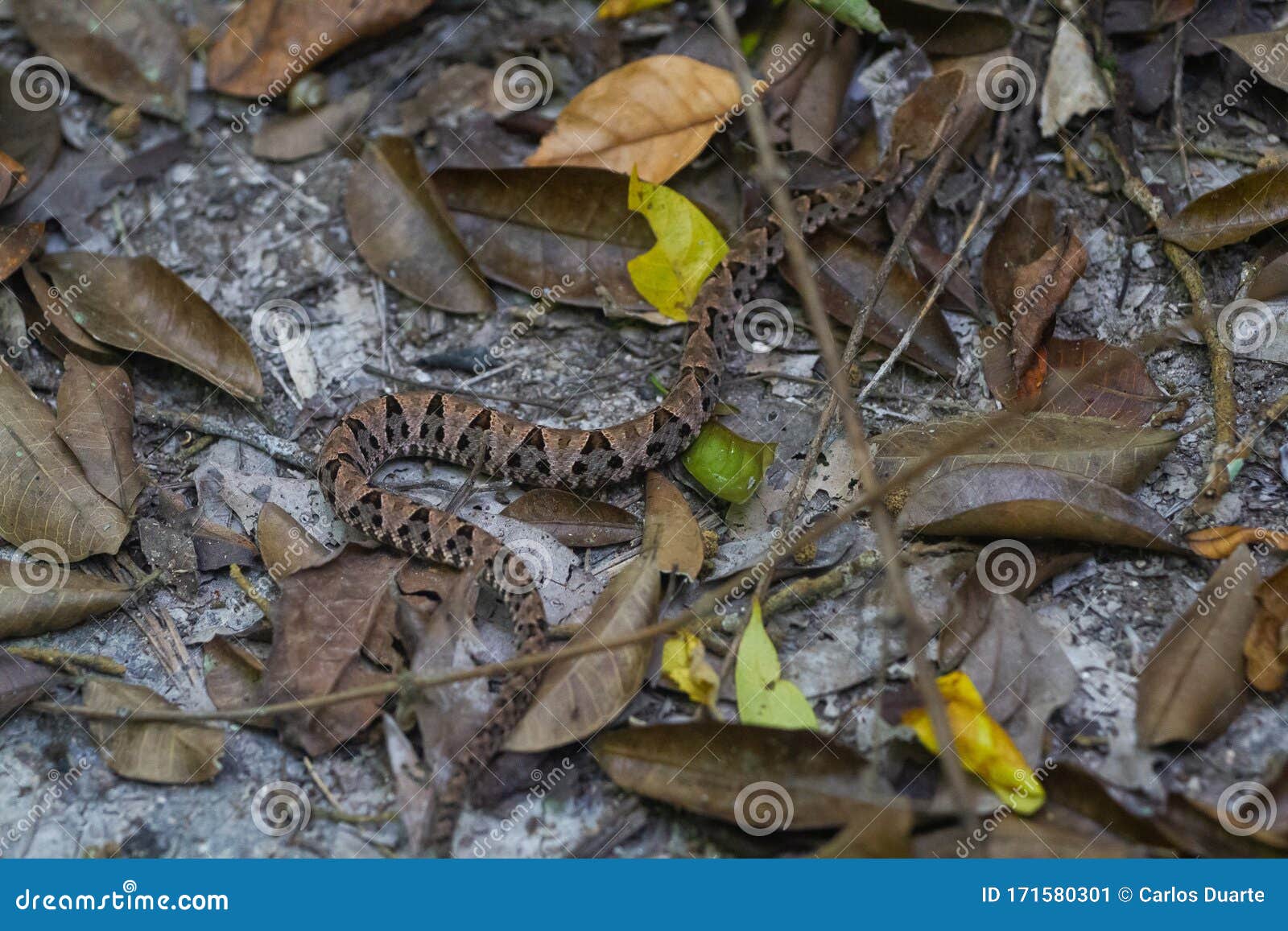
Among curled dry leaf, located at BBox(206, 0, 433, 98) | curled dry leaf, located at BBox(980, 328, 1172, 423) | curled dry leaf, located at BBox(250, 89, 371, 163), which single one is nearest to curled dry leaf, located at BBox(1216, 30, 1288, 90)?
curled dry leaf, located at BBox(980, 328, 1172, 423)

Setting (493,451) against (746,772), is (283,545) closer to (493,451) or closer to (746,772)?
(493,451)

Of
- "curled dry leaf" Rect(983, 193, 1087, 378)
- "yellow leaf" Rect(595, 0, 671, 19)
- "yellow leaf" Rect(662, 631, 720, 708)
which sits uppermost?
"yellow leaf" Rect(595, 0, 671, 19)

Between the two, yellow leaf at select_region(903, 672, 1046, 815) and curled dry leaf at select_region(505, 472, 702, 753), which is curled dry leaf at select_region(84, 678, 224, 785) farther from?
yellow leaf at select_region(903, 672, 1046, 815)

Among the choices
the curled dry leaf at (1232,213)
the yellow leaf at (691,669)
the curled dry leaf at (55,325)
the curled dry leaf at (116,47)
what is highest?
the curled dry leaf at (116,47)

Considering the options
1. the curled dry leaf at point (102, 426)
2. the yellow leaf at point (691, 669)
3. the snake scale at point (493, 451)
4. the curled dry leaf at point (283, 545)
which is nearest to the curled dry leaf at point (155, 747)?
the curled dry leaf at point (283, 545)

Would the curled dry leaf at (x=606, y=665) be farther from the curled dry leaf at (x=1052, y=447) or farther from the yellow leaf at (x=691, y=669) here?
the curled dry leaf at (x=1052, y=447)

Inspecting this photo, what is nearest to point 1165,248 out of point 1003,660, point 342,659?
point 1003,660

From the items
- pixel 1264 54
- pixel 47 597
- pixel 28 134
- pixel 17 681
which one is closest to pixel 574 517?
pixel 47 597

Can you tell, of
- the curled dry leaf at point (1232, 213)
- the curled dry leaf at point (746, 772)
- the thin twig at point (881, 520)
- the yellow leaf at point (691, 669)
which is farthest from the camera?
the curled dry leaf at point (1232, 213)

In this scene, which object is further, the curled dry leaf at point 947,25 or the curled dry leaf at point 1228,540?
the curled dry leaf at point 947,25
